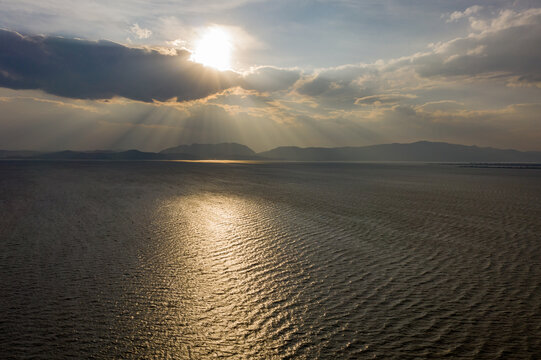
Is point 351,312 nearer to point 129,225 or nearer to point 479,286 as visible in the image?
point 479,286

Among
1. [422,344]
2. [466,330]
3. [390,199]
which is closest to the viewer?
[422,344]

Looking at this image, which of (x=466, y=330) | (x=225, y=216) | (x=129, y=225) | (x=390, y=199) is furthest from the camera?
(x=390, y=199)

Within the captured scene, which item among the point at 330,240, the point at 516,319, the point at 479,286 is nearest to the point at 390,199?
the point at 330,240

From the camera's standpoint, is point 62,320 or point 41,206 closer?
point 62,320

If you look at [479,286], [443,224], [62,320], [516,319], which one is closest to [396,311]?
[516,319]

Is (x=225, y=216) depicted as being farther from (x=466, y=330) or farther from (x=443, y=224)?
(x=466, y=330)

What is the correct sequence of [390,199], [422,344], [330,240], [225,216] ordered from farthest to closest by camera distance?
1. [390,199]
2. [225,216]
3. [330,240]
4. [422,344]
